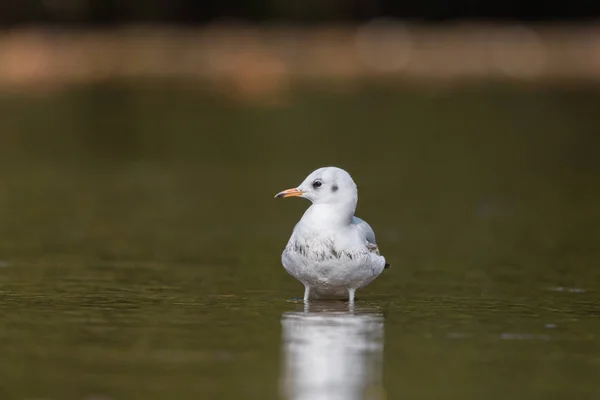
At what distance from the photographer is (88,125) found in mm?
28953

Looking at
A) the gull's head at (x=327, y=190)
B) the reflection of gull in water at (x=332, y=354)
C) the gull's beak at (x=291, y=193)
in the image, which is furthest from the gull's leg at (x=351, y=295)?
the gull's beak at (x=291, y=193)

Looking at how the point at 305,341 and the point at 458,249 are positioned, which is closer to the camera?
the point at 305,341

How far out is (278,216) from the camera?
657 inches

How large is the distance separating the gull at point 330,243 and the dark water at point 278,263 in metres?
0.23

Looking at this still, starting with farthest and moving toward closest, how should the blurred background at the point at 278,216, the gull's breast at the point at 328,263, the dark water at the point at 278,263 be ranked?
1. the gull's breast at the point at 328,263
2. the blurred background at the point at 278,216
3. the dark water at the point at 278,263

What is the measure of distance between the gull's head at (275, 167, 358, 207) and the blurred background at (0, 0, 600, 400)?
0.75 metres

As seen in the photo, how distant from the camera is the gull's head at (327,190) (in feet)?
34.2

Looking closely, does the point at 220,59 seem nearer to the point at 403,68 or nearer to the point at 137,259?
the point at 403,68

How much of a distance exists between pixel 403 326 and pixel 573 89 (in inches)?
1155

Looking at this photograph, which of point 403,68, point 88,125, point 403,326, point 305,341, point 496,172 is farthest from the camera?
point 403,68

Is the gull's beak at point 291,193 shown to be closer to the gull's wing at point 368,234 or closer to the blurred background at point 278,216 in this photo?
the gull's wing at point 368,234

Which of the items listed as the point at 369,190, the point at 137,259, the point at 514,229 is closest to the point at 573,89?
the point at 369,190

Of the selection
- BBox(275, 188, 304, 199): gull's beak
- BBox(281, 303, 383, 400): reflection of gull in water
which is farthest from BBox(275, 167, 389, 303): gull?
BBox(281, 303, 383, 400): reflection of gull in water

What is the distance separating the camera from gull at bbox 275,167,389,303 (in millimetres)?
10273
